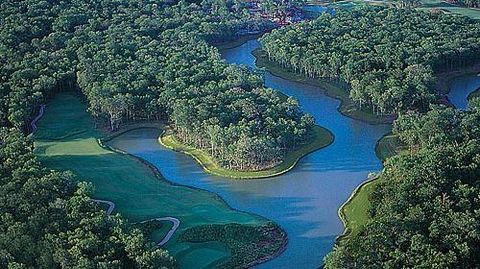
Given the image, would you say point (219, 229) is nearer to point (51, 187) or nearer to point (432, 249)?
point (51, 187)

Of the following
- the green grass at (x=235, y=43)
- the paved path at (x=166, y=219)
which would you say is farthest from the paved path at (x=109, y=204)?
the green grass at (x=235, y=43)

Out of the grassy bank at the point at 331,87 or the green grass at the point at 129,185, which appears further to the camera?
the grassy bank at the point at 331,87

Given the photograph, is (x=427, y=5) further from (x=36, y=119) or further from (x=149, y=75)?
(x=36, y=119)

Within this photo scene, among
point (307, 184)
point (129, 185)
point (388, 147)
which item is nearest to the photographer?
point (307, 184)

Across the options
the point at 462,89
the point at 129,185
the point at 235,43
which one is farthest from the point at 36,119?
the point at 462,89

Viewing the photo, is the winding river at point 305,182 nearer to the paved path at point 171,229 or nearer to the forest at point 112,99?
the forest at point 112,99

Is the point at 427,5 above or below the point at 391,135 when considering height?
above
